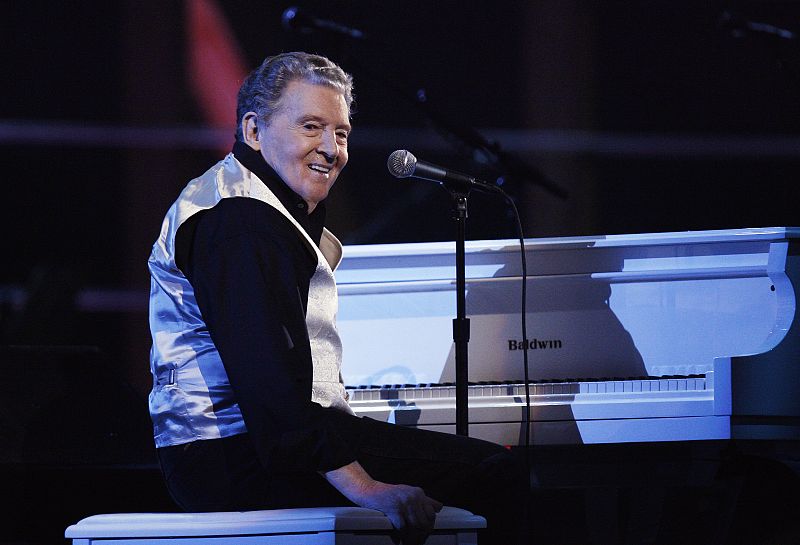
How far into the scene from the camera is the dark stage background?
15.3 ft

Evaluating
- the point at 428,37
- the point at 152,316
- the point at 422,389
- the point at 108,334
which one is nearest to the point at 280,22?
the point at 428,37

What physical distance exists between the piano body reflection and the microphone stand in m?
0.24

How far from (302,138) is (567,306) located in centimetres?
121

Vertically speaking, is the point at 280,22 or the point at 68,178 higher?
the point at 280,22

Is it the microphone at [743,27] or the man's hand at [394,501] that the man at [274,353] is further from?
the microphone at [743,27]

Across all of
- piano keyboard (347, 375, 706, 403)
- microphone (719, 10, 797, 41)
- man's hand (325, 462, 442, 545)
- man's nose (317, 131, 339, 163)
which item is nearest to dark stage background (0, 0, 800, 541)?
microphone (719, 10, 797, 41)

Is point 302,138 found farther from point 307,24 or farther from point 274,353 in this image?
point 307,24

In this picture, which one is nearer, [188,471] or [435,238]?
[188,471]

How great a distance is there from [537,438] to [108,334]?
3.27m

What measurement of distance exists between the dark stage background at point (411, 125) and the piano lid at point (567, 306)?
1582 mm

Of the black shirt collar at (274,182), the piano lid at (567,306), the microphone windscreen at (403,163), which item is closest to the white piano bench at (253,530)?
the black shirt collar at (274,182)

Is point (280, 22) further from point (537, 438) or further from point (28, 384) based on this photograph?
point (537, 438)

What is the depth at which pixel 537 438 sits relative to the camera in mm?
2457

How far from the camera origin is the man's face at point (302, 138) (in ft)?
6.13
